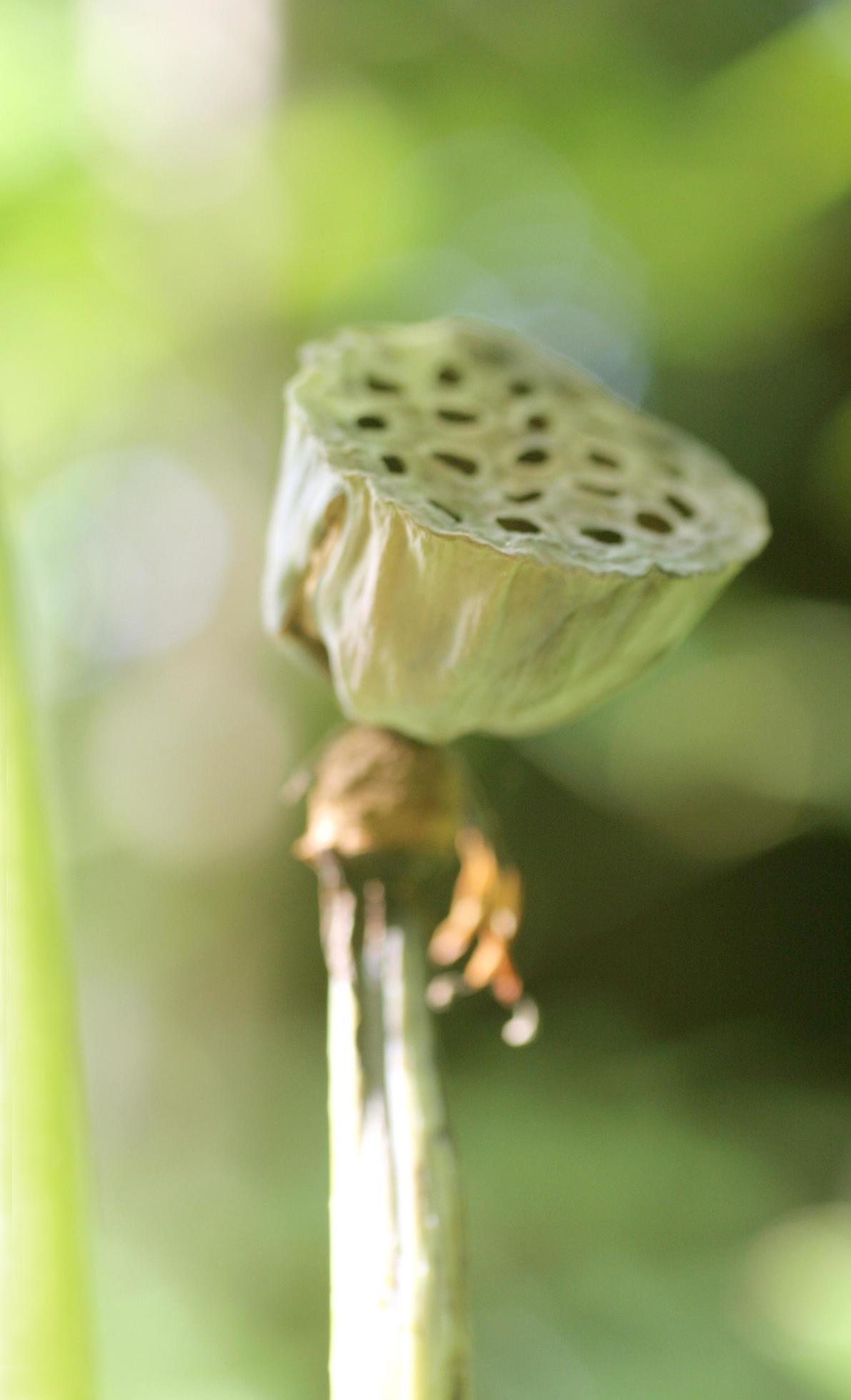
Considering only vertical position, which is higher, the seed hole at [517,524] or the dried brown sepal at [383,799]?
the seed hole at [517,524]

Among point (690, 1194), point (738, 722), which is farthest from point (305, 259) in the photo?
point (690, 1194)

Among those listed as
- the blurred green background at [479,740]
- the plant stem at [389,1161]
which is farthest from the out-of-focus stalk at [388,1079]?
the blurred green background at [479,740]

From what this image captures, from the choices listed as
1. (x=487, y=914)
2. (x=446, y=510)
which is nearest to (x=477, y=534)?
(x=446, y=510)

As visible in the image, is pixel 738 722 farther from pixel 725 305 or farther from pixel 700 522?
pixel 700 522

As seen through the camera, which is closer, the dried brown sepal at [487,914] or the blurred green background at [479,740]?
the dried brown sepal at [487,914]

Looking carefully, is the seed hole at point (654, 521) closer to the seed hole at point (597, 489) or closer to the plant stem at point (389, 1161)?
the seed hole at point (597, 489)

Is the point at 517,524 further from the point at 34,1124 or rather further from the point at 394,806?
the point at 34,1124

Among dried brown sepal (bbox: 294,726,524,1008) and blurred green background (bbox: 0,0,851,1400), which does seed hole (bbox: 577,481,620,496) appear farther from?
blurred green background (bbox: 0,0,851,1400)
